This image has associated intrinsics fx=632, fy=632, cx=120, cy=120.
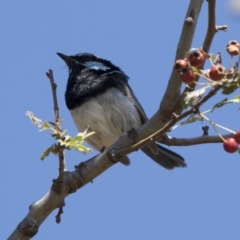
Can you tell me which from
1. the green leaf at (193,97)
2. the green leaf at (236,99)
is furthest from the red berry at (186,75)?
the green leaf at (236,99)

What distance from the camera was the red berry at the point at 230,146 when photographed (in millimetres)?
2760

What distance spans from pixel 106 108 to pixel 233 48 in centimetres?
338

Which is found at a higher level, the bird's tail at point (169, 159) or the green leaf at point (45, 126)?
the green leaf at point (45, 126)

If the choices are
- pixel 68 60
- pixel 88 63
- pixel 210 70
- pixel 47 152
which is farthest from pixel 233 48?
pixel 68 60

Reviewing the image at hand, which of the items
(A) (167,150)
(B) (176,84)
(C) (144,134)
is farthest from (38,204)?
(A) (167,150)

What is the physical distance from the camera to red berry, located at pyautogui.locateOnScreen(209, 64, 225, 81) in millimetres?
2373

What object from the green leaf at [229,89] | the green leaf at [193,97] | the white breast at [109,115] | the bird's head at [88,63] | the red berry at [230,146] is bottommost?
the white breast at [109,115]

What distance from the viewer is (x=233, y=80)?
241 cm

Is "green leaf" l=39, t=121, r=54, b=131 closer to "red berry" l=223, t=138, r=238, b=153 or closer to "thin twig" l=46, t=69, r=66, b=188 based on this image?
"thin twig" l=46, t=69, r=66, b=188

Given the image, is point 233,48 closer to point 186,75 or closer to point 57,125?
point 186,75

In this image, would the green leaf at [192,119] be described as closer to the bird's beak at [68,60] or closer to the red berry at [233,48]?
the red berry at [233,48]

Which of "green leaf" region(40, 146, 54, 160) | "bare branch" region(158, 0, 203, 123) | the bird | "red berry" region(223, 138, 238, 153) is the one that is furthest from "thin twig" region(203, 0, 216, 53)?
the bird

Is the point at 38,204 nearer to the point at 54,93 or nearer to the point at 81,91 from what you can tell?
the point at 54,93

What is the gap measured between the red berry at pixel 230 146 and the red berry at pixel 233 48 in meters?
0.46
